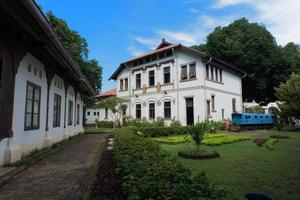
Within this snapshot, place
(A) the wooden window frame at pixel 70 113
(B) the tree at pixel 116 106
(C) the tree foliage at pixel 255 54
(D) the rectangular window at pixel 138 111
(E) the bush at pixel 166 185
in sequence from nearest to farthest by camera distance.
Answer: (E) the bush at pixel 166 185
(A) the wooden window frame at pixel 70 113
(D) the rectangular window at pixel 138 111
(B) the tree at pixel 116 106
(C) the tree foliage at pixel 255 54

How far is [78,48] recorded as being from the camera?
31359mm

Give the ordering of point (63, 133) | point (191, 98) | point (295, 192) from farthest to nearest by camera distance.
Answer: point (191, 98) < point (63, 133) < point (295, 192)

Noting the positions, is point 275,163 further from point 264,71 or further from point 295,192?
point 264,71

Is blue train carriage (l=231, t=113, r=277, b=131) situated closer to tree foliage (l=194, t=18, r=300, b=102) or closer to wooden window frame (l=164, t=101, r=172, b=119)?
tree foliage (l=194, t=18, r=300, b=102)

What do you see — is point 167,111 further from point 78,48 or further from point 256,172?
point 256,172

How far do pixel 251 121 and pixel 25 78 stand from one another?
21.0 metres

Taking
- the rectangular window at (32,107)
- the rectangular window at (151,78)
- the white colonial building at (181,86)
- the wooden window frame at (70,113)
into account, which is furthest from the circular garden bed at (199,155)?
the rectangular window at (151,78)

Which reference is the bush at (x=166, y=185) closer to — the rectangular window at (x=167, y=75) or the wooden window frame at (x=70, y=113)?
the wooden window frame at (x=70, y=113)

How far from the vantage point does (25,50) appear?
803 cm

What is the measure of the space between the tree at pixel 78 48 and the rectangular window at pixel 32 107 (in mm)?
19094

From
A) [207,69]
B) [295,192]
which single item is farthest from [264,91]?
[295,192]

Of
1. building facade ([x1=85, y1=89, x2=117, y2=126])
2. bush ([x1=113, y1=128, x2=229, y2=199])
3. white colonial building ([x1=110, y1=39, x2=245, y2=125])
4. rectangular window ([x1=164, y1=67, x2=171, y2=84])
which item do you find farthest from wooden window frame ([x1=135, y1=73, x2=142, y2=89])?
bush ([x1=113, y1=128, x2=229, y2=199])

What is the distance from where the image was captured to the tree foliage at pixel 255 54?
1182 inches

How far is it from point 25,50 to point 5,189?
4653mm
